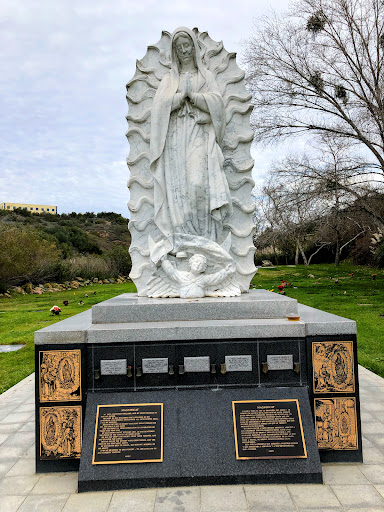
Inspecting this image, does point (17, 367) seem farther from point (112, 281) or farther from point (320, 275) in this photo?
point (112, 281)

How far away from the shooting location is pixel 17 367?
20.2 feet

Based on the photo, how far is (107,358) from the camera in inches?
128

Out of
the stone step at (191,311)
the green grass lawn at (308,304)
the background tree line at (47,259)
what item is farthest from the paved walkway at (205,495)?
the background tree line at (47,259)

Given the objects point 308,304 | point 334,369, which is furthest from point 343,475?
point 308,304

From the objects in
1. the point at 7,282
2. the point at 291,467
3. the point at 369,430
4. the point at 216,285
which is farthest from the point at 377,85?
the point at 7,282

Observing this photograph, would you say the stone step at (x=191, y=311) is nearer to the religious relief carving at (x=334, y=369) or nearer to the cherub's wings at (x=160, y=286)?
the religious relief carving at (x=334, y=369)

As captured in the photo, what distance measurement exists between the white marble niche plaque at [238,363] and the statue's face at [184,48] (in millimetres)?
3374

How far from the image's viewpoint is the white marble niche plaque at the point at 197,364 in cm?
321

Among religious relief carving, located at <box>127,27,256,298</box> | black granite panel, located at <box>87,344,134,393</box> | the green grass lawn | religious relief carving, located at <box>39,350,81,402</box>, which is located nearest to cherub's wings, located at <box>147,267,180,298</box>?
religious relief carving, located at <box>127,27,256,298</box>

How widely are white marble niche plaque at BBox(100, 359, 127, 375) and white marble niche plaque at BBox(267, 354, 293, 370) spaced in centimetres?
113

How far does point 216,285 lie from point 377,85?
8.42 metres

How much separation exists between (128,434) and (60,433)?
0.56m

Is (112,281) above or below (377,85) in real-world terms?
below

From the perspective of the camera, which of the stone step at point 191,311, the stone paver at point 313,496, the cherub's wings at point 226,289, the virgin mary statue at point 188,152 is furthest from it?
the virgin mary statue at point 188,152
